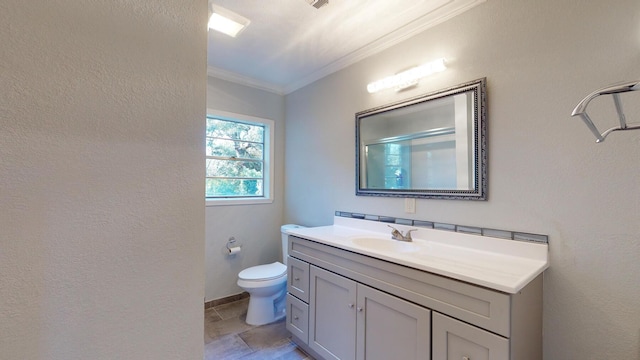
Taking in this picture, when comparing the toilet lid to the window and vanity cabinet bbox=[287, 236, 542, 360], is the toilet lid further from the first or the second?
the window

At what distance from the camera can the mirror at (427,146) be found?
162cm

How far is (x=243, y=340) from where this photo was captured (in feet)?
6.95

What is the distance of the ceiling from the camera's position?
1.72 m

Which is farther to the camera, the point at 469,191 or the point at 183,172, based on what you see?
the point at 469,191

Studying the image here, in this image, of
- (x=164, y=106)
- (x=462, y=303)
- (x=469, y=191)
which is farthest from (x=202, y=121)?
(x=469, y=191)

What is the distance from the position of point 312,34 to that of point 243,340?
241cm

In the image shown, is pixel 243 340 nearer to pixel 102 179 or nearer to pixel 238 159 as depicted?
pixel 238 159

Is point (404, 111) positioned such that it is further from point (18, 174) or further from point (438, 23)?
point (18, 174)

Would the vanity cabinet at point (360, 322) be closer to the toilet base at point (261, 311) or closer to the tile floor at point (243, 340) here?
the tile floor at point (243, 340)

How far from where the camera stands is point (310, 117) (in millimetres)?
2826

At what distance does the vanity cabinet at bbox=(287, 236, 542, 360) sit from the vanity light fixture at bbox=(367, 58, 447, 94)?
1.24m

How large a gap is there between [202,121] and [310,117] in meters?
2.15

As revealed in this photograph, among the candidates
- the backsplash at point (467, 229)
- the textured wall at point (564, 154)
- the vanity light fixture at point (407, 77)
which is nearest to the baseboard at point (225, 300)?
the backsplash at point (467, 229)

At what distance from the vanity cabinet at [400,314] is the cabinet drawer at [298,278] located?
1 centimetres
